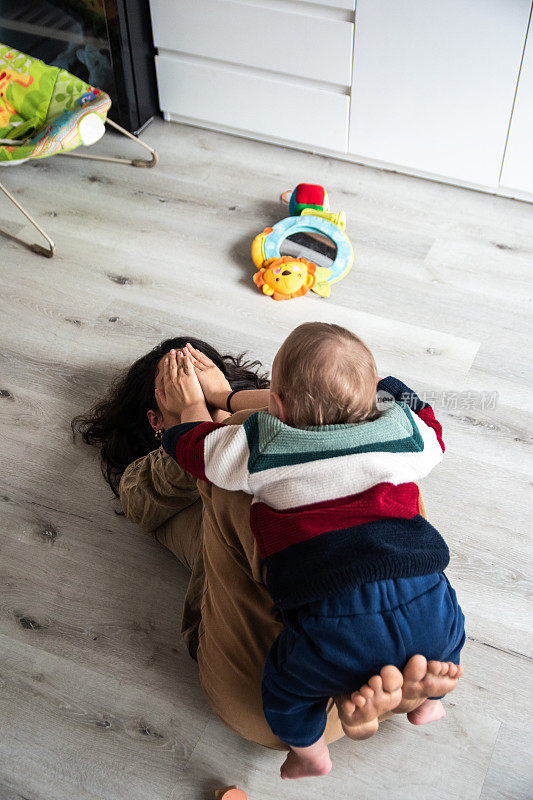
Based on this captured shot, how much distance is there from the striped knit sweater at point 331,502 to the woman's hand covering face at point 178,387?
12.9 inches

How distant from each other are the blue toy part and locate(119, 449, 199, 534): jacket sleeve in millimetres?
863

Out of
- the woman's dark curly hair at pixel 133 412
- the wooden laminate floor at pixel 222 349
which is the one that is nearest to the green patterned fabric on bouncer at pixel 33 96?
the wooden laminate floor at pixel 222 349

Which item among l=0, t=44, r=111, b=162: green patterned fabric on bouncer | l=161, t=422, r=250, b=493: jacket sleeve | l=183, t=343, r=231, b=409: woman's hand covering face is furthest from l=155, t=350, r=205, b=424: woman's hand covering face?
l=0, t=44, r=111, b=162: green patterned fabric on bouncer

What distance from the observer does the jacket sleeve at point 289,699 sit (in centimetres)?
109

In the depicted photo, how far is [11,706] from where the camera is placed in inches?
55.0

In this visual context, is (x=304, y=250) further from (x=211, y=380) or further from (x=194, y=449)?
(x=194, y=449)

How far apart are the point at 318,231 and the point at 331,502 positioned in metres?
1.29

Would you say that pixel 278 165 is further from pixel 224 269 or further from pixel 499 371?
pixel 499 371

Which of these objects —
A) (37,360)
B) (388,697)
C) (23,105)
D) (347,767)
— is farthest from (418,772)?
(23,105)

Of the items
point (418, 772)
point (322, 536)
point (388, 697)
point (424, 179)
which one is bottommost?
point (418, 772)

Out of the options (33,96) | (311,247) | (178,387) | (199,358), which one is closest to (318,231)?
(311,247)

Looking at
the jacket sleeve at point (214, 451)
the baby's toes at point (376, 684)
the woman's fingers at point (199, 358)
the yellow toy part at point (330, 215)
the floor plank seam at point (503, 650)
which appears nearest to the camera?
the baby's toes at point (376, 684)

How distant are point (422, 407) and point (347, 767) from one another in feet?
2.24

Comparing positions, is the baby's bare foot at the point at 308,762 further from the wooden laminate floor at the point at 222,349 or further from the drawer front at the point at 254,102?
the drawer front at the point at 254,102
